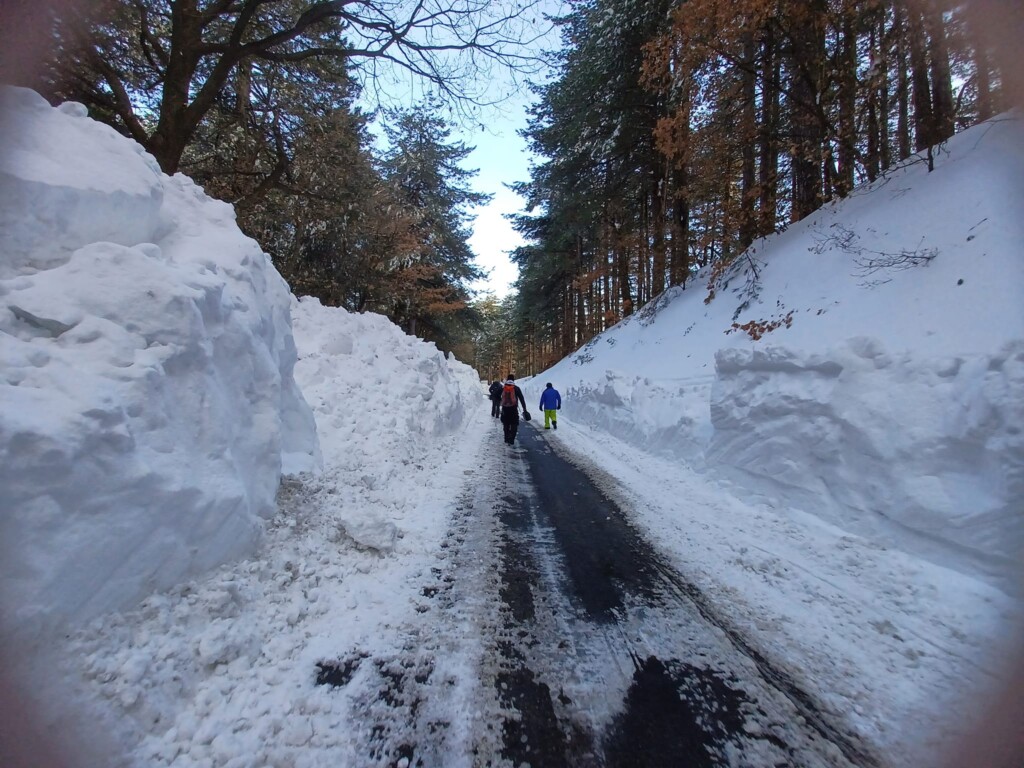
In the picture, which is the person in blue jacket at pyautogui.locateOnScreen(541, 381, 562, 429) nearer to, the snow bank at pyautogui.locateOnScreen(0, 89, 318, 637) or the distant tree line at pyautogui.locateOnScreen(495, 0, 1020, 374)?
the distant tree line at pyautogui.locateOnScreen(495, 0, 1020, 374)

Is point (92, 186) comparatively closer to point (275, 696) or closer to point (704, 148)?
point (275, 696)

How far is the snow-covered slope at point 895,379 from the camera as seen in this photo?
11.9ft

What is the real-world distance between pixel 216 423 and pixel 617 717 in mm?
3148

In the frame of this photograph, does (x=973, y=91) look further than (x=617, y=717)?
Yes

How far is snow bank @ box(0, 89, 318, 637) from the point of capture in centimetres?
213

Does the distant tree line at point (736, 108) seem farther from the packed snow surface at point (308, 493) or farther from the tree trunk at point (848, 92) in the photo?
the packed snow surface at point (308, 493)

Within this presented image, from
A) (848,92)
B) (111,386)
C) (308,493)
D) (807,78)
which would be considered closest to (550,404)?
(807,78)

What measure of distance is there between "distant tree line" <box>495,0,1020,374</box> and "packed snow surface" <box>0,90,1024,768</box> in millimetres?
1977

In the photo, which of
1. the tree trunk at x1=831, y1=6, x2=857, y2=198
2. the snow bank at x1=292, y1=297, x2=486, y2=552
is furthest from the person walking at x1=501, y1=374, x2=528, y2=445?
the tree trunk at x1=831, y1=6, x2=857, y2=198

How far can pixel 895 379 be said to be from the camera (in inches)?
177

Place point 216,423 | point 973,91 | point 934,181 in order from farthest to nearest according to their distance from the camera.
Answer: point 934,181
point 973,91
point 216,423

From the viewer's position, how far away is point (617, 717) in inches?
87.0

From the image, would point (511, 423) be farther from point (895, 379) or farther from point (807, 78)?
point (807, 78)

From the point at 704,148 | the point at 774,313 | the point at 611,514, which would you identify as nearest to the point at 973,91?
the point at 774,313
